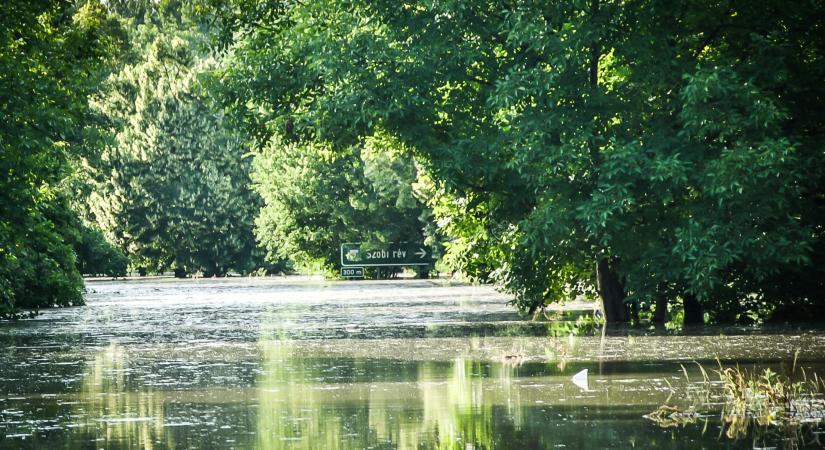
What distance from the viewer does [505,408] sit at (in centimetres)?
1289

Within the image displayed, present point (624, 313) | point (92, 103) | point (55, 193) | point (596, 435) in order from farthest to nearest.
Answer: point (92, 103), point (55, 193), point (624, 313), point (596, 435)

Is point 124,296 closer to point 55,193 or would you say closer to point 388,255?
point 55,193

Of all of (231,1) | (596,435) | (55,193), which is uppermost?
(231,1)

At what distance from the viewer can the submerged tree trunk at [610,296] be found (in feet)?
94.3

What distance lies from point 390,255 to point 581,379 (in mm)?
67641

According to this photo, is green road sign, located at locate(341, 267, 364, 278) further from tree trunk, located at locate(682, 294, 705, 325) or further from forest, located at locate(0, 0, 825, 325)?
tree trunk, located at locate(682, 294, 705, 325)

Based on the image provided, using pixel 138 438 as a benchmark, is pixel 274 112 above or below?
above

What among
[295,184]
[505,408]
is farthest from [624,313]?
[295,184]

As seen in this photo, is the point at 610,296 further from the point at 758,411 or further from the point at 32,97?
the point at 758,411

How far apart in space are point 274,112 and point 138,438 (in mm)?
18969

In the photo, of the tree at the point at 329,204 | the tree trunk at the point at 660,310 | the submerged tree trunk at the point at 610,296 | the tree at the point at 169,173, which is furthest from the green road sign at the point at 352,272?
the tree trunk at the point at 660,310

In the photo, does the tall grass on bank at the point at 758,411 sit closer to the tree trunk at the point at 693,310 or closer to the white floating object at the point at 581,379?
the white floating object at the point at 581,379

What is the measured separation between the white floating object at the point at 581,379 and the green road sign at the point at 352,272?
66856mm

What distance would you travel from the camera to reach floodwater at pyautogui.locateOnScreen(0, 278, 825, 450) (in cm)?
1109
